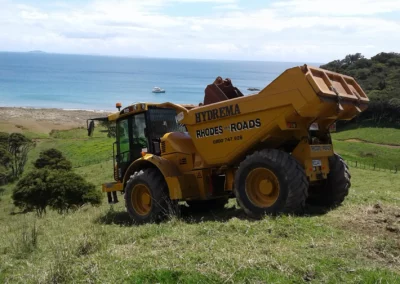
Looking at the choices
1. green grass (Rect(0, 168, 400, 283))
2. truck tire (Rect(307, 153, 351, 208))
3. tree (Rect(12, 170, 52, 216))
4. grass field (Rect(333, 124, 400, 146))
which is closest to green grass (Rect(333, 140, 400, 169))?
grass field (Rect(333, 124, 400, 146))

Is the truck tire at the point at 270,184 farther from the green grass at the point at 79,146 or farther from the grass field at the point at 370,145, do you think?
the green grass at the point at 79,146

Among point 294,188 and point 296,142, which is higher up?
point 296,142

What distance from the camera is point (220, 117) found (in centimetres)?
963

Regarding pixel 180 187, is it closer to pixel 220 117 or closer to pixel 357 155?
pixel 220 117

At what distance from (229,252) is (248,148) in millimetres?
3280

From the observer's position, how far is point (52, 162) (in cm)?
4016

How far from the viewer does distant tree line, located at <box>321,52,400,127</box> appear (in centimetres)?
6309

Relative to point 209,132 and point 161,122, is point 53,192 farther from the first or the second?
point 209,132

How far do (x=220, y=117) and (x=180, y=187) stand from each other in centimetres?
178

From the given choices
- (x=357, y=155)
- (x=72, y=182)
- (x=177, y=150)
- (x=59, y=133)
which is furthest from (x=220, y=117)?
(x=59, y=133)

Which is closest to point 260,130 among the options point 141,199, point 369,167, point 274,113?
point 274,113

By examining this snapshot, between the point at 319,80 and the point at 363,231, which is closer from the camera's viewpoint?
the point at 363,231

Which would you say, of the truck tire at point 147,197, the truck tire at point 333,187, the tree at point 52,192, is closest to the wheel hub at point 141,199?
the truck tire at point 147,197

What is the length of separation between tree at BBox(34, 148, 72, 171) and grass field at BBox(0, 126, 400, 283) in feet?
95.0
